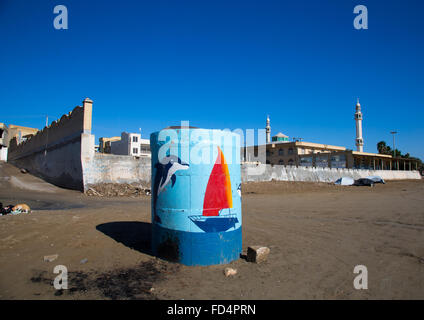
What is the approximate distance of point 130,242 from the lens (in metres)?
6.23

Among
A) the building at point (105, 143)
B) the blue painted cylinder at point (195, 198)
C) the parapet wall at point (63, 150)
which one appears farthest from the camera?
the building at point (105, 143)

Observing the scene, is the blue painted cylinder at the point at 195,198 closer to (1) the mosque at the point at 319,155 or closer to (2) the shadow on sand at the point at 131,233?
(2) the shadow on sand at the point at 131,233

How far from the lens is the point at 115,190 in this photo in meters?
17.0

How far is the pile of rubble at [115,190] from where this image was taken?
650 inches

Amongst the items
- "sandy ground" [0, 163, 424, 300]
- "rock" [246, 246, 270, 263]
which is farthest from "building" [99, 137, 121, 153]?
"rock" [246, 246, 270, 263]

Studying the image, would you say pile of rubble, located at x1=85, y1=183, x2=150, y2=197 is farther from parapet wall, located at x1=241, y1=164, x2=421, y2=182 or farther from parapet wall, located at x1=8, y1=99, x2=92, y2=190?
parapet wall, located at x1=241, y1=164, x2=421, y2=182

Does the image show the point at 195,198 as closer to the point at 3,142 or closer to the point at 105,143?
the point at 3,142

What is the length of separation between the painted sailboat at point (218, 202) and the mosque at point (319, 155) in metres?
40.1

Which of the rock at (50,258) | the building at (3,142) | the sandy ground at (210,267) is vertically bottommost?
the sandy ground at (210,267)

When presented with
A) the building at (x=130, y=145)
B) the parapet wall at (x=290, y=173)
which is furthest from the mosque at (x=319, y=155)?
the building at (x=130, y=145)

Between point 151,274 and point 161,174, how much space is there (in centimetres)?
174
